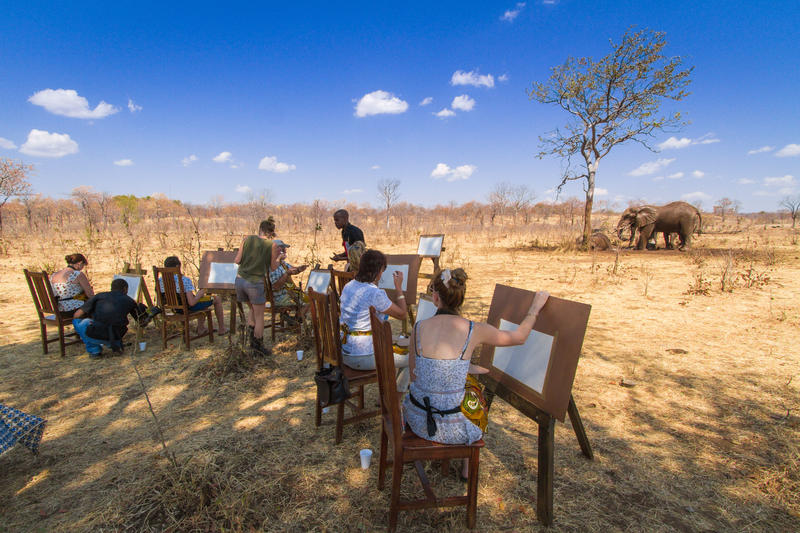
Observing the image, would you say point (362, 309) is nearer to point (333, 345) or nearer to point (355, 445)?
point (333, 345)

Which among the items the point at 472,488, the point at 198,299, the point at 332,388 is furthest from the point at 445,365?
the point at 198,299

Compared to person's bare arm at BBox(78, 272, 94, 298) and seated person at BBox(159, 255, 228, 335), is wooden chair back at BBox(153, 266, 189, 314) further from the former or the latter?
person's bare arm at BBox(78, 272, 94, 298)

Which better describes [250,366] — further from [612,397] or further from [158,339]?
[612,397]

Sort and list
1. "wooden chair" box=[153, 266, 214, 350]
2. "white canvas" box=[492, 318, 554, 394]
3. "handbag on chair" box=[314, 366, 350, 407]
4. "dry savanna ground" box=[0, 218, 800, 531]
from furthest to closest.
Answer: "wooden chair" box=[153, 266, 214, 350] → "handbag on chair" box=[314, 366, 350, 407] → "white canvas" box=[492, 318, 554, 394] → "dry savanna ground" box=[0, 218, 800, 531]

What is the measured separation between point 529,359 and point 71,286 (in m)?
6.09

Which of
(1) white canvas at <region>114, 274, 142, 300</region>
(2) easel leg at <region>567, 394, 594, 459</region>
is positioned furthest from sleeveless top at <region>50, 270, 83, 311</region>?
(2) easel leg at <region>567, 394, 594, 459</region>

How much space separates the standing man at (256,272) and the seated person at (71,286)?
235 cm

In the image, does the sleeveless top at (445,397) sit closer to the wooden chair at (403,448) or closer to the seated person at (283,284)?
the wooden chair at (403,448)

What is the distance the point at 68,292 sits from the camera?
5223 millimetres

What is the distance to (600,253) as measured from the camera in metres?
14.6

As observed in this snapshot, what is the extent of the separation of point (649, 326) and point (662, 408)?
116 inches

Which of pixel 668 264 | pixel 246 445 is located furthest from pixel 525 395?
pixel 668 264

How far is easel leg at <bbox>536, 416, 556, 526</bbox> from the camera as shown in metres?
2.29

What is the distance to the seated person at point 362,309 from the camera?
318 cm
